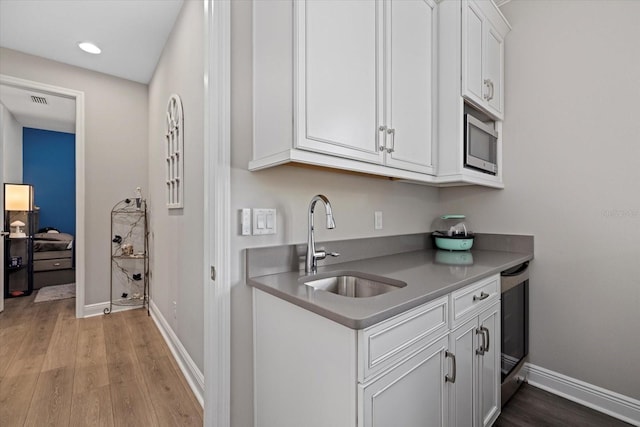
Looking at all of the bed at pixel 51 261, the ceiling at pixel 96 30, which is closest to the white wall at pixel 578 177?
the ceiling at pixel 96 30

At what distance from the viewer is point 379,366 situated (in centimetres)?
87

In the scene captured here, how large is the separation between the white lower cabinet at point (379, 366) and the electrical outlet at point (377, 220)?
67cm

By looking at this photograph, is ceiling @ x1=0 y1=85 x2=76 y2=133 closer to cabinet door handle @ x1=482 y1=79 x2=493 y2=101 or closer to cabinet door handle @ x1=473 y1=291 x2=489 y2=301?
cabinet door handle @ x1=482 y1=79 x2=493 y2=101

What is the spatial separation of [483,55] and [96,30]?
296 centimetres

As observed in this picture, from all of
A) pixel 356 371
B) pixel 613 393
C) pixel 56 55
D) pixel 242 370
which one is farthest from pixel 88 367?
pixel 613 393

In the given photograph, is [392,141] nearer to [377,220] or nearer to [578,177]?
[377,220]

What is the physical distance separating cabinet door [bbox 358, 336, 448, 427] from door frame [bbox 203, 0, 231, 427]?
2.26ft

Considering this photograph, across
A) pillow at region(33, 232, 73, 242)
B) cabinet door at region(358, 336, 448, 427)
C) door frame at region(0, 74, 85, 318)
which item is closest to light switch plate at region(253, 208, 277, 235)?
cabinet door at region(358, 336, 448, 427)

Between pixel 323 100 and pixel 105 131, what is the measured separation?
3101 millimetres

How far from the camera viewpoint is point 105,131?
316 centimetres

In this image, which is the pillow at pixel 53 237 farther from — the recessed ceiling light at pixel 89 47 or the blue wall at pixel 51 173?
the recessed ceiling light at pixel 89 47

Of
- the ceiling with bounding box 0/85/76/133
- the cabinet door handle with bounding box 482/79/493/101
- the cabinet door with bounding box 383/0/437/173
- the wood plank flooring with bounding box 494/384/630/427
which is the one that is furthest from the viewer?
the ceiling with bounding box 0/85/76/133

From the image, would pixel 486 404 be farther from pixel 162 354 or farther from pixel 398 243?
pixel 162 354

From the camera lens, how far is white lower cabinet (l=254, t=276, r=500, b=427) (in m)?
0.85
